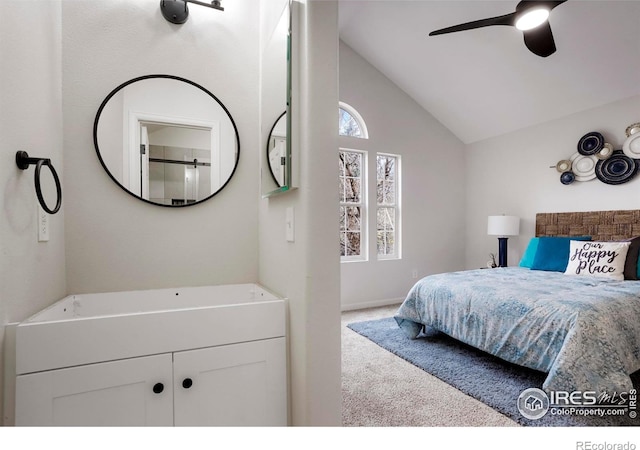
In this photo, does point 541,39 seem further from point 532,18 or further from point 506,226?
point 506,226

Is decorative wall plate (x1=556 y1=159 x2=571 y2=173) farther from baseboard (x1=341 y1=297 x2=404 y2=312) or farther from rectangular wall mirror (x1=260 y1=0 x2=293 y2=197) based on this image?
rectangular wall mirror (x1=260 y1=0 x2=293 y2=197)

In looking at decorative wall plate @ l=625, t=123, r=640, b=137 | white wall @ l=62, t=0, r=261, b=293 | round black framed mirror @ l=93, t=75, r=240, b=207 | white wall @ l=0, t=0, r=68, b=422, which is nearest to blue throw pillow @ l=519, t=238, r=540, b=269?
decorative wall plate @ l=625, t=123, r=640, b=137

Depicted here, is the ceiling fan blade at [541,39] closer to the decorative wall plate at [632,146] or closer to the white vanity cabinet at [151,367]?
the decorative wall plate at [632,146]

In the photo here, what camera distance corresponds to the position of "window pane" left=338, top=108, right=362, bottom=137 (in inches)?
170

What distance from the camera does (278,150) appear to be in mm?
1402

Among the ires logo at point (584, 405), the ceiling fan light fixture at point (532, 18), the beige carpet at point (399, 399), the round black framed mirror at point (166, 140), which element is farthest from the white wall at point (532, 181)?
the round black framed mirror at point (166, 140)

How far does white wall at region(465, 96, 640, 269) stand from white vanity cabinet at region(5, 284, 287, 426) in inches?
164

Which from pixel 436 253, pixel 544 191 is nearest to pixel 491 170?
pixel 544 191

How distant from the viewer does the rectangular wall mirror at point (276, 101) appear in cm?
125

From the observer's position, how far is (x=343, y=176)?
14.4 feet

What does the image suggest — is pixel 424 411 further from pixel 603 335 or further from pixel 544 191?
pixel 544 191

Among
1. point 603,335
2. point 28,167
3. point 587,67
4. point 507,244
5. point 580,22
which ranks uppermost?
point 580,22

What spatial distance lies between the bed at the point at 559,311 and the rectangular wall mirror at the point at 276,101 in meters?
1.92

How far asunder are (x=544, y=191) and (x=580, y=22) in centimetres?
195
